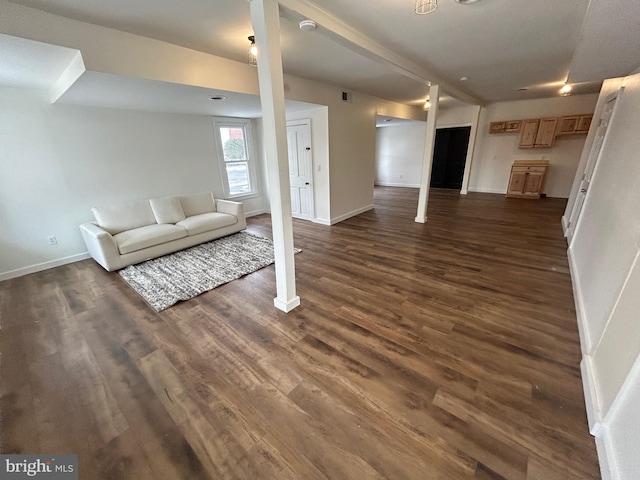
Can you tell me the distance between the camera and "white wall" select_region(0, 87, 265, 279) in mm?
3225

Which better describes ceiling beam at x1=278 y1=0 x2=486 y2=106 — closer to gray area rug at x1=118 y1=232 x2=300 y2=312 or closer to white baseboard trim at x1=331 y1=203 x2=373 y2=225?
gray area rug at x1=118 y1=232 x2=300 y2=312

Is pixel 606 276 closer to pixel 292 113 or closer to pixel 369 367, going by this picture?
pixel 369 367

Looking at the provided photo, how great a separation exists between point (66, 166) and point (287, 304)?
3.87 metres

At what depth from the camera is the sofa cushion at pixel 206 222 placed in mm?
4176

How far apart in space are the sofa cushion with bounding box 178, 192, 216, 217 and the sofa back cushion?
564 mm

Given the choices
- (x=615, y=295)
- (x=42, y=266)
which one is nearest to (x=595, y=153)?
(x=615, y=295)

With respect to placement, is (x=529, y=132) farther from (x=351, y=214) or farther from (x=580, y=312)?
(x=580, y=312)

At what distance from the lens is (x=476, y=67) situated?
3.78m

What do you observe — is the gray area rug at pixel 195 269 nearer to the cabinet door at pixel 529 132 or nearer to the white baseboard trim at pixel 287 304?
the white baseboard trim at pixel 287 304

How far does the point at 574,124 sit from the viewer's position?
6.30 metres

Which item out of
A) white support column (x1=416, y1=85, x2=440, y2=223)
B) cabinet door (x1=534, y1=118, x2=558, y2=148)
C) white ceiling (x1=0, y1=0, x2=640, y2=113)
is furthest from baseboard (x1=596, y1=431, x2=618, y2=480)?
cabinet door (x1=534, y1=118, x2=558, y2=148)

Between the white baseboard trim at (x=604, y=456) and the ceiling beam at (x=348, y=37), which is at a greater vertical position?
the ceiling beam at (x=348, y=37)

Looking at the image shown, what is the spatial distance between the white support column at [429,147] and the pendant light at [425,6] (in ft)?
9.15

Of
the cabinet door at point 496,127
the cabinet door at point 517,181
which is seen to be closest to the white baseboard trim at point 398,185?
the cabinet door at point 496,127
